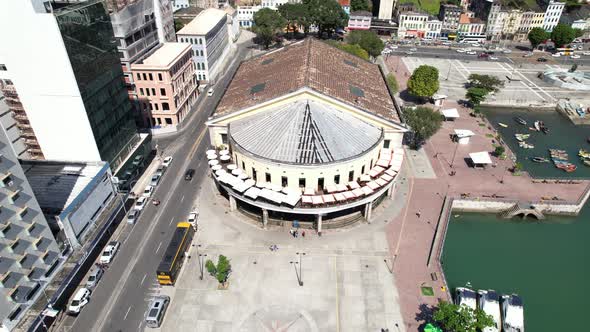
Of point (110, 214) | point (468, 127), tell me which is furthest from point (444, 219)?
point (110, 214)

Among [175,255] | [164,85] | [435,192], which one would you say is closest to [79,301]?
[175,255]

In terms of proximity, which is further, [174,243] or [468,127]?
[468,127]

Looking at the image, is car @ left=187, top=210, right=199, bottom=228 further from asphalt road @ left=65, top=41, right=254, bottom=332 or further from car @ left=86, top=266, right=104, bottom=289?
car @ left=86, top=266, right=104, bottom=289

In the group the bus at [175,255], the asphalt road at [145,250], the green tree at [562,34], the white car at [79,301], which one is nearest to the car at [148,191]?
the asphalt road at [145,250]

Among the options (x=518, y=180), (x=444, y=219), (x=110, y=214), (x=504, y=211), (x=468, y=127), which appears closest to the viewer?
(x=110, y=214)

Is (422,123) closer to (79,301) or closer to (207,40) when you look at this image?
(79,301)

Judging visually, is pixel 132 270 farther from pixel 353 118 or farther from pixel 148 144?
pixel 353 118
